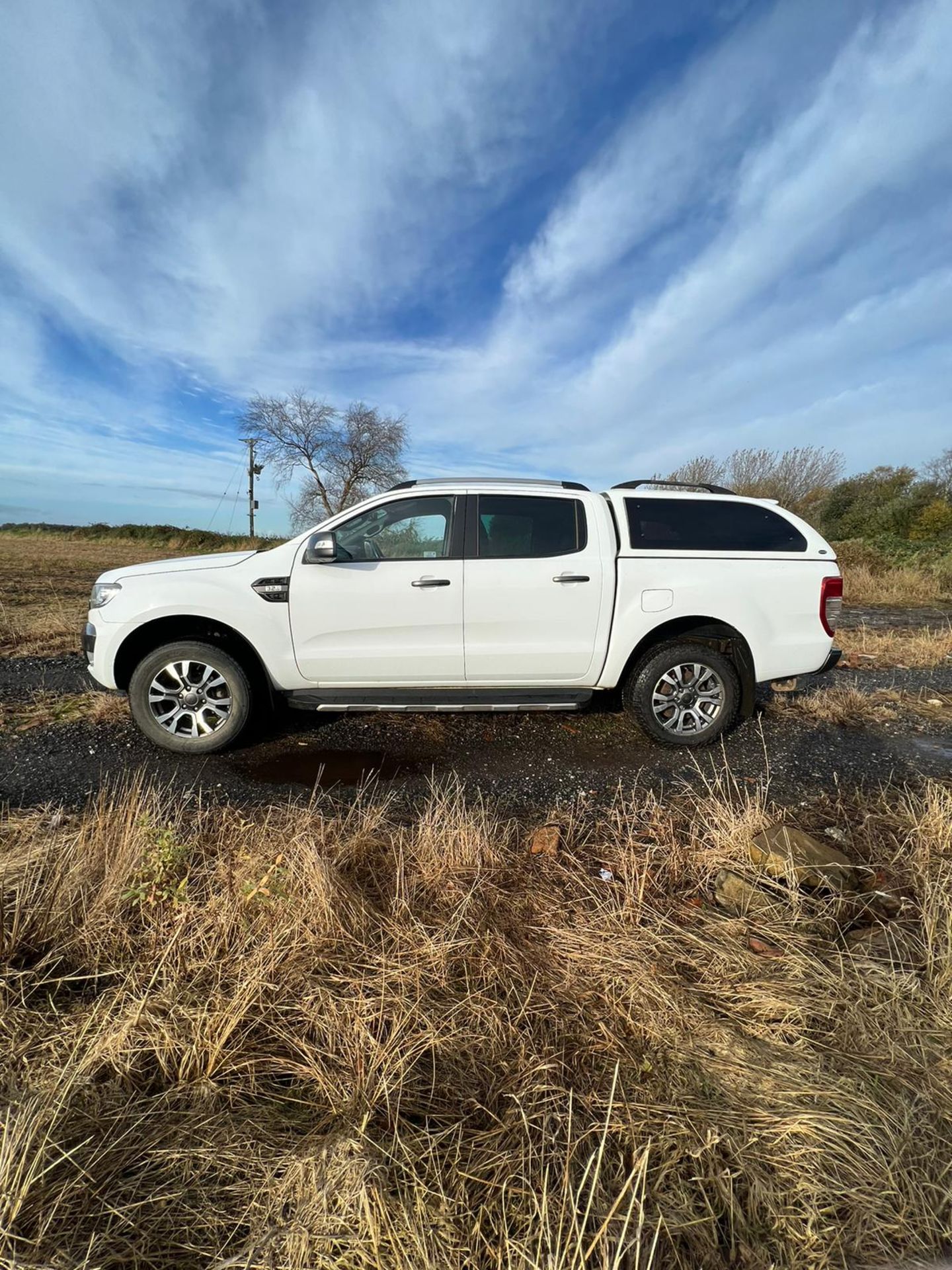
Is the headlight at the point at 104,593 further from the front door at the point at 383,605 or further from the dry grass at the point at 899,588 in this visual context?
the dry grass at the point at 899,588

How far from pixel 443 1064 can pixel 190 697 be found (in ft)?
10.1

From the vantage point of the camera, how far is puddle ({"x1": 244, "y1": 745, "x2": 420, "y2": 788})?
364 cm

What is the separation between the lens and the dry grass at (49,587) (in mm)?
6738

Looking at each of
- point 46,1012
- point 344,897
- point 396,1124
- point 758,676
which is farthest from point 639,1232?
point 758,676

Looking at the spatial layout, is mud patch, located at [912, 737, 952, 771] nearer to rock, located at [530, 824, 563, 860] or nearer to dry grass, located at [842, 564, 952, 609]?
rock, located at [530, 824, 563, 860]

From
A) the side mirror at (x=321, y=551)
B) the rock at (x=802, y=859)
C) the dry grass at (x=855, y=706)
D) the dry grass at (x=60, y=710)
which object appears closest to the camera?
the rock at (x=802, y=859)

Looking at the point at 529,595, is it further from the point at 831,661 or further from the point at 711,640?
the point at 831,661

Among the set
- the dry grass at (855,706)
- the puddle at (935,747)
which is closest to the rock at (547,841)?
the dry grass at (855,706)

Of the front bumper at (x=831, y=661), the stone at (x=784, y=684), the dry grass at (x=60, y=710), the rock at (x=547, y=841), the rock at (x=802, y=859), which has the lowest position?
the rock at (x=547, y=841)

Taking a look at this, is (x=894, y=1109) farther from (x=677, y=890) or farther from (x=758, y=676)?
(x=758, y=676)

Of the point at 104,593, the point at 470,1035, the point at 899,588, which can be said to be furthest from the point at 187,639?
the point at 899,588

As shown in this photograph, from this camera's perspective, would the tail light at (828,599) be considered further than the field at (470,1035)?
Yes

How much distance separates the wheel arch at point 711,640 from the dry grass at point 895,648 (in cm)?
364

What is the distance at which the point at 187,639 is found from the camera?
3.89 metres
